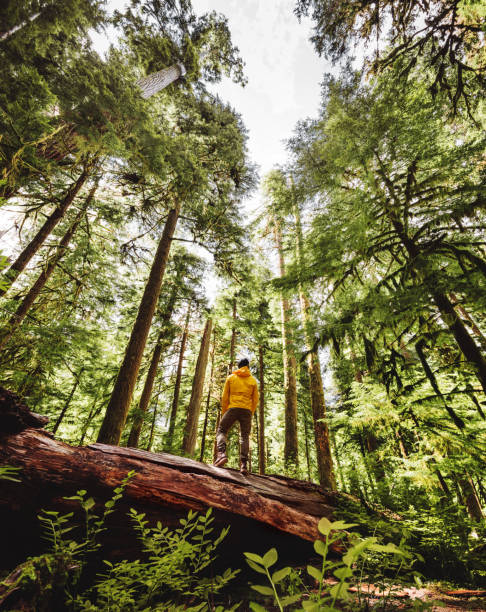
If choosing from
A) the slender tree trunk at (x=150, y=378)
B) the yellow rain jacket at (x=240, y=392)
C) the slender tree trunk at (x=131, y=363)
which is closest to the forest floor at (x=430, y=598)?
the yellow rain jacket at (x=240, y=392)

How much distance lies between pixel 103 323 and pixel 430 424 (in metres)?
10.8

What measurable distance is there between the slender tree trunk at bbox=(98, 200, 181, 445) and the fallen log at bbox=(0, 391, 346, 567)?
2577 mm

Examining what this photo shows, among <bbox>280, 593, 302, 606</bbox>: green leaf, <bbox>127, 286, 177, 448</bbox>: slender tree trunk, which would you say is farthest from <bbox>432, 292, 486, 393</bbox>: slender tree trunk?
<bbox>127, 286, 177, 448</bbox>: slender tree trunk

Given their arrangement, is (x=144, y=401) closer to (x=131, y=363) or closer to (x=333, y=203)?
(x=131, y=363)

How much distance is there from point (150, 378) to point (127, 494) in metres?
9.53

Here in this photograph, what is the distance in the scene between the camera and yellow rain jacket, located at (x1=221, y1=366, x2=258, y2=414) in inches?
209

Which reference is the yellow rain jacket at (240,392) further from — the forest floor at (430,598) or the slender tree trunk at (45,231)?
A: the slender tree trunk at (45,231)

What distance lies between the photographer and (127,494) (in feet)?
9.92

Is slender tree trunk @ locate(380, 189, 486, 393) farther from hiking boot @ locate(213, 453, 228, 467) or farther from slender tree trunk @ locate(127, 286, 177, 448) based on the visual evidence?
slender tree trunk @ locate(127, 286, 177, 448)

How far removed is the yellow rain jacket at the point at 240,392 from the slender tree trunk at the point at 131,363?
250 centimetres

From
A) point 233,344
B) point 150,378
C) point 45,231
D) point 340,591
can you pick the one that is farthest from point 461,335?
point 233,344

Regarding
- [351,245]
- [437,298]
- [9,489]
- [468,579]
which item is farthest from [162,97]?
[468,579]

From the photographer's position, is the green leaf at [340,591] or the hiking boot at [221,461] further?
the hiking boot at [221,461]

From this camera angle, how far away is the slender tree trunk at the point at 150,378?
10430 mm
